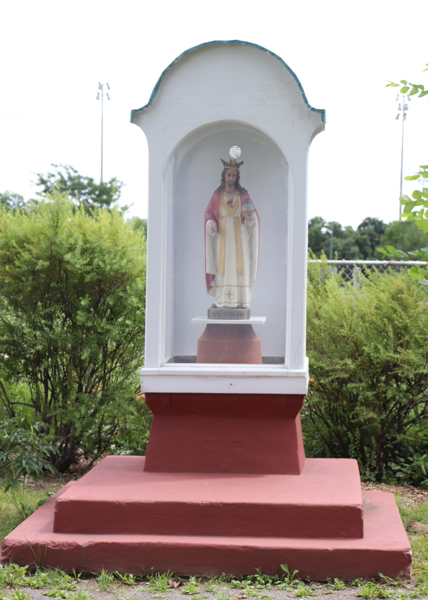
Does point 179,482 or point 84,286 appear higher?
point 84,286

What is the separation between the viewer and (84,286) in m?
6.88

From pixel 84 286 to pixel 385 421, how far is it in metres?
3.10

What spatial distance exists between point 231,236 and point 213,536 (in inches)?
85.2

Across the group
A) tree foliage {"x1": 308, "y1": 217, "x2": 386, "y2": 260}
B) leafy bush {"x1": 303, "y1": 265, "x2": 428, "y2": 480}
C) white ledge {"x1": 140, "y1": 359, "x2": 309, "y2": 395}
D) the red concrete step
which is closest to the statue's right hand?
white ledge {"x1": 140, "y1": 359, "x2": 309, "y2": 395}

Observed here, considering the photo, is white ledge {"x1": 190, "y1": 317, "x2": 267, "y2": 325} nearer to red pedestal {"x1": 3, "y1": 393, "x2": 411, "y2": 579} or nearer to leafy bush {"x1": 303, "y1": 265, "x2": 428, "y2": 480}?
red pedestal {"x1": 3, "y1": 393, "x2": 411, "y2": 579}

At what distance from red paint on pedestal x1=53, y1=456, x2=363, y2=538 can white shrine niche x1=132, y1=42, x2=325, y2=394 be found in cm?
68

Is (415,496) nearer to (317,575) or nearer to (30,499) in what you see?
(317,575)

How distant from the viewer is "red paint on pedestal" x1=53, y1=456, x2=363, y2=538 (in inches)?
171

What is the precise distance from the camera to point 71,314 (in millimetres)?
6910

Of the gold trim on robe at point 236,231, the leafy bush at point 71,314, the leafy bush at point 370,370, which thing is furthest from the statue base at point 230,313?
the leafy bush at point 370,370

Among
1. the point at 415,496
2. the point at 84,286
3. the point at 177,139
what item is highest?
the point at 177,139

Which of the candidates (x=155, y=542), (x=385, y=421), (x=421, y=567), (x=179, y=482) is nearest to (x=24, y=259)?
(x=179, y=482)

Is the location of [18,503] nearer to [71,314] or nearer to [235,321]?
[71,314]

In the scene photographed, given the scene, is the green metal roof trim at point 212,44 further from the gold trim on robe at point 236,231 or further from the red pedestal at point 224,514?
the red pedestal at point 224,514
